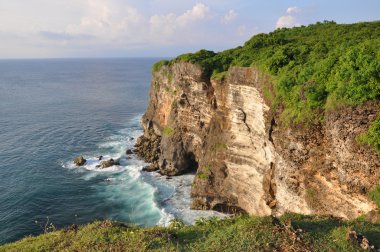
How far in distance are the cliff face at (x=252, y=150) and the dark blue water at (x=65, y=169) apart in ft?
23.9

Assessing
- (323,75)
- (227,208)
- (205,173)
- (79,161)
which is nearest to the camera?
(323,75)

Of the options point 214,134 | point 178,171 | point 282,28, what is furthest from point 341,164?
point 282,28

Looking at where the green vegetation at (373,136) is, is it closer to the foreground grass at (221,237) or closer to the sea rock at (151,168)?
the foreground grass at (221,237)

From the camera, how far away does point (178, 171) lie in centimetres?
4841

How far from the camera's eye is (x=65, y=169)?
168ft

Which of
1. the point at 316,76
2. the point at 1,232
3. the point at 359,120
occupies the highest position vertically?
the point at 316,76

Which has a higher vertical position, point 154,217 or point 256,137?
point 256,137

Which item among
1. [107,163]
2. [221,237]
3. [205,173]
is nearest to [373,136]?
[221,237]

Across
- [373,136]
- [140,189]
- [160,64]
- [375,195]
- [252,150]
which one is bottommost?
[140,189]

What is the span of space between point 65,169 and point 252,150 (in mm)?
31612

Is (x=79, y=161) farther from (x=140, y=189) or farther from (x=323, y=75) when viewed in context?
(x=323, y=75)

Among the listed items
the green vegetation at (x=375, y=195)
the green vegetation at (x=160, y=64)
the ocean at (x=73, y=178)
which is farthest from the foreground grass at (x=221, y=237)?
the green vegetation at (x=160, y=64)

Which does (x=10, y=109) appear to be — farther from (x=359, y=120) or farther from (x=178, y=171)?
(x=359, y=120)

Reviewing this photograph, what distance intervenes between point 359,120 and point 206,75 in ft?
78.0
